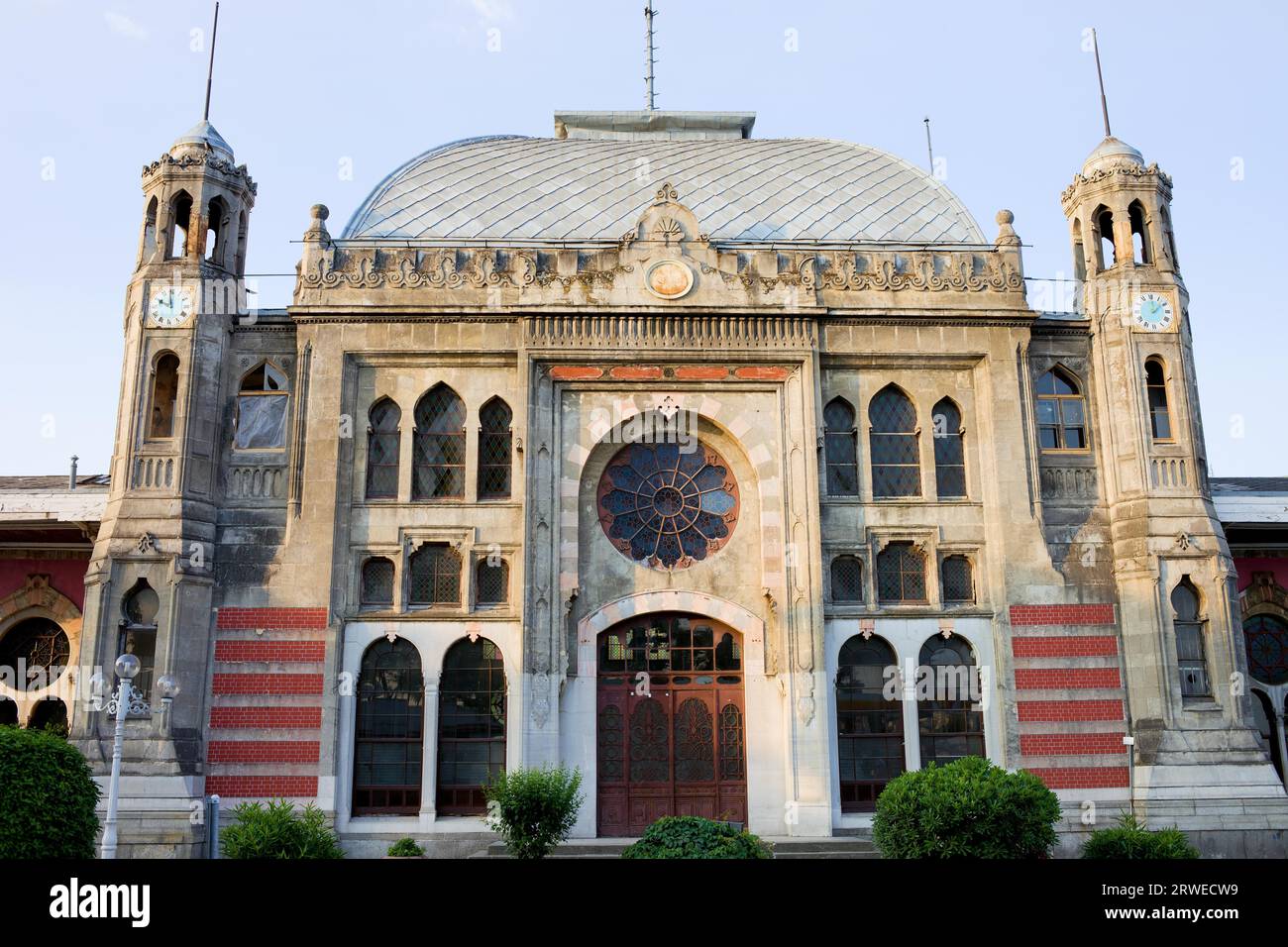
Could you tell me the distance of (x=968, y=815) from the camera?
57.6ft

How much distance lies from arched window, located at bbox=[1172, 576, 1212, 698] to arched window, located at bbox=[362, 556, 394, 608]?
56.6 ft

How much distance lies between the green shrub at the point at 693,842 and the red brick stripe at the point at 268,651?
11.0 m

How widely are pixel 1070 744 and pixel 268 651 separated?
57.1 feet

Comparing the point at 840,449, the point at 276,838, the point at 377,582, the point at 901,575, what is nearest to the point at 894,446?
the point at 840,449

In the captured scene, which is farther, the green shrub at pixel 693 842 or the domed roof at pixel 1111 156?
the domed roof at pixel 1111 156

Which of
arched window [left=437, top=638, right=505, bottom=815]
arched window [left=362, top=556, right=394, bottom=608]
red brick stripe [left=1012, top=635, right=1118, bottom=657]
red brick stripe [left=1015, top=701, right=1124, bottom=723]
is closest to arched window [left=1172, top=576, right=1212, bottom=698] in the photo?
red brick stripe [left=1012, top=635, right=1118, bottom=657]

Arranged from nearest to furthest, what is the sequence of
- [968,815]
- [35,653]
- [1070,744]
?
1. [968,815]
2. [1070,744]
3. [35,653]

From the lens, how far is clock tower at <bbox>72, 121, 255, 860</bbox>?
23.6 metres

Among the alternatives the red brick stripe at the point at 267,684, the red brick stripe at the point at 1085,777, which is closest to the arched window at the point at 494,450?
the red brick stripe at the point at 267,684

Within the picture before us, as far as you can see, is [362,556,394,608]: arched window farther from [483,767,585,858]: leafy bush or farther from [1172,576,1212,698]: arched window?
[1172,576,1212,698]: arched window

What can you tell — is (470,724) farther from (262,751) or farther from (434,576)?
(262,751)

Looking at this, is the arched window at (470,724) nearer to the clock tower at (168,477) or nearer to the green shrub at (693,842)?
the clock tower at (168,477)

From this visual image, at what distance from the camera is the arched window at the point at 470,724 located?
24875 mm

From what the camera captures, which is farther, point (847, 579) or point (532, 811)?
point (847, 579)
